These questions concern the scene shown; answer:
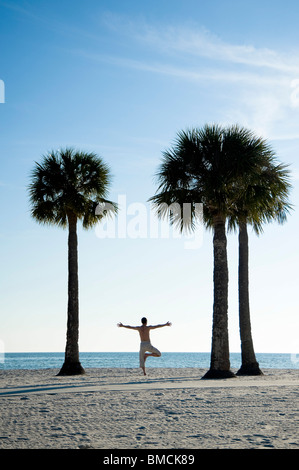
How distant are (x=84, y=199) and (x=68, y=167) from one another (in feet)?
5.11

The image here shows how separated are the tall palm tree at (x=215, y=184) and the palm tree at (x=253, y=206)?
38 centimetres

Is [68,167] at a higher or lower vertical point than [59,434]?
higher

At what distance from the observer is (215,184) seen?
17.5 m

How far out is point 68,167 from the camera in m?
22.8

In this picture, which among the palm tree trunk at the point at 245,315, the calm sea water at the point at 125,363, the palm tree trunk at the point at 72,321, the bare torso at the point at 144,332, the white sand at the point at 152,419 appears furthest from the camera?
the calm sea water at the point at 125,363

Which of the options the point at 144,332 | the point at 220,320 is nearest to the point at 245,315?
the point at 220,320

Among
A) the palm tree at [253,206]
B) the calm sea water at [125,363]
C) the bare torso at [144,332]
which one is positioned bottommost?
the calm sea water at [125,363]

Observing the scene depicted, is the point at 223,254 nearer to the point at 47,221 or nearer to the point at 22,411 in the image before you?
the point at 47,221

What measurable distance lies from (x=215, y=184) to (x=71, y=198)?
7324 mm

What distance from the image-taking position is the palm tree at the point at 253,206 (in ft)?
59.0

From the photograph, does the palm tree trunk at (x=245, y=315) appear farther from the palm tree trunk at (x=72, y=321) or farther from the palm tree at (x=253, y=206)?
the palm tree trunk at (x=72, y=321)

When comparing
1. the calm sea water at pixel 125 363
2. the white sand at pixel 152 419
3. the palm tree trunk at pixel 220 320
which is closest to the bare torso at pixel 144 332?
the palm tree trunk at pixel 220 320

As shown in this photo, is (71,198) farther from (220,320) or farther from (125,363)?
(125,363)
